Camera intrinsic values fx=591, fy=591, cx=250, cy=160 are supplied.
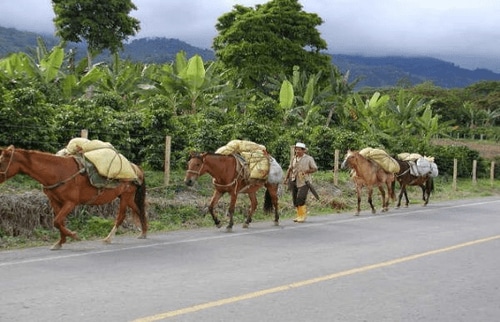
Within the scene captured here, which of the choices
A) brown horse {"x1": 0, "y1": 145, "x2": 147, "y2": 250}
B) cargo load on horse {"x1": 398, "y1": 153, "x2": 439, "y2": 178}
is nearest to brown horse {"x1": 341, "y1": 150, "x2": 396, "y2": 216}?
cargo load on horse {"x1": 398, "y1": 153, "x2": 439, "y2": 178}

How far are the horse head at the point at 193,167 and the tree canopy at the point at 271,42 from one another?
25.2 meters

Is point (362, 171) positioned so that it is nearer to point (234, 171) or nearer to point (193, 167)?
point (234, 171)

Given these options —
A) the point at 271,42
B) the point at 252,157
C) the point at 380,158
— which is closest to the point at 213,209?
the point at 252,157

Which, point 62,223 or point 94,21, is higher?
point 94,21

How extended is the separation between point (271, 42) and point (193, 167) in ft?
88.6

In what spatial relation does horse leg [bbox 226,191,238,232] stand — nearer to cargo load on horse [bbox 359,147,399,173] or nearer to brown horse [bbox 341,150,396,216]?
brown horse [bbox 341,150,396,216]

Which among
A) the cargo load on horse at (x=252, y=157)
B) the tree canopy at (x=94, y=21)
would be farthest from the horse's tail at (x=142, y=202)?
the tree canopy at (x=94, y=21)

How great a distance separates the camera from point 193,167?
10984mm

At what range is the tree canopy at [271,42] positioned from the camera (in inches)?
1422

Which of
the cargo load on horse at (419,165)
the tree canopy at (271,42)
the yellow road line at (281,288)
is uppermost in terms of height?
the tree canopy at (271,42)

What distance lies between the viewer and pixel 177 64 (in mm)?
25281

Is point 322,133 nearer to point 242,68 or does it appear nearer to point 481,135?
point 242,68

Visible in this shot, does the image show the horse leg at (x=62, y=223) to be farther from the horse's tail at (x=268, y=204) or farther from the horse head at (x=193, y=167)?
the horse's tail at (x=268, y=204)

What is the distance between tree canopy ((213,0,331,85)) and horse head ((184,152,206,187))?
25187 mm
